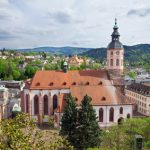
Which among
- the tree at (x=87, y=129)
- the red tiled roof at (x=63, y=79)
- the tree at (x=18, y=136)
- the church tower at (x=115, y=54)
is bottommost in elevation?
the tree at (x=87, y=129)

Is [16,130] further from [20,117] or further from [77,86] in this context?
[77,86]

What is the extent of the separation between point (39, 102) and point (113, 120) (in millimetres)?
13724

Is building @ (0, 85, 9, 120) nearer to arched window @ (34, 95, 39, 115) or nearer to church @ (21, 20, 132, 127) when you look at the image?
church @ (21, 20, 132, 127)

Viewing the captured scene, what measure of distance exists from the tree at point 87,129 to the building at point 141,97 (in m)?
30.2

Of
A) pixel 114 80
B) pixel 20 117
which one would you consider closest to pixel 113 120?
pixel 114 80

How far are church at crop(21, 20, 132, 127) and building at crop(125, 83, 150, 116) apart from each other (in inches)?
497

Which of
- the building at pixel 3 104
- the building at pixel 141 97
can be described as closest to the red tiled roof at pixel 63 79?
the building at pixel 3 104

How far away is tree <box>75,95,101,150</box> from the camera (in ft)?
135

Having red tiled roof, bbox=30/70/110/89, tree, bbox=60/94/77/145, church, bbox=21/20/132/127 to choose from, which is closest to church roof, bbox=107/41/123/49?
church, bbox=21/20/132/127

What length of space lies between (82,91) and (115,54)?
35.0 feet

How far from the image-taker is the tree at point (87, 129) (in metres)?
41.0

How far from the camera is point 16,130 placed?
14.6m

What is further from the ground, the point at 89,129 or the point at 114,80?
the point at 114,80

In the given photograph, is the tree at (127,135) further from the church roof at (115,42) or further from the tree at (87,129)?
the church roof at (115,42)
